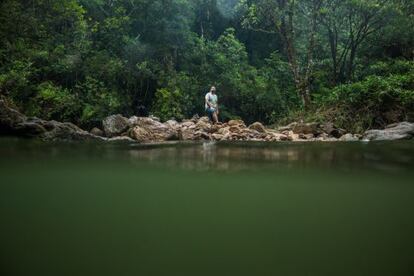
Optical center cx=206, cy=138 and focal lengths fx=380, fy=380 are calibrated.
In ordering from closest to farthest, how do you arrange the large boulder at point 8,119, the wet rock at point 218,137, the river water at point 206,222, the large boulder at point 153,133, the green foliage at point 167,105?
the river water at point 206,222 → the large boulder at point 8,119 → the large boulder at point 153,133 → the wet rock at point 218,137 → the green foliage at point 167,105

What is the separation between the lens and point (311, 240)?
1611 millimetres

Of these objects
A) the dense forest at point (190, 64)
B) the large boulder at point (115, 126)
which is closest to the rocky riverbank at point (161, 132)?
the large boulder at point (115, 126)

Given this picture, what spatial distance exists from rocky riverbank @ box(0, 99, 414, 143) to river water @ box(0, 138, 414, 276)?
4.71 m

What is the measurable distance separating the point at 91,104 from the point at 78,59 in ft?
5.80

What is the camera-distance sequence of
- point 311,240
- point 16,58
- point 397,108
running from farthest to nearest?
point 16,58
point 397,108
point 311,240

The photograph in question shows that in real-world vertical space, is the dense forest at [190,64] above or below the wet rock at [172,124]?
above

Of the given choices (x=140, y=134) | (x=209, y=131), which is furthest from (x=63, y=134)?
(x=209, y=131)

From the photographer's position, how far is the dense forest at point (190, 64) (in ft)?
35.8

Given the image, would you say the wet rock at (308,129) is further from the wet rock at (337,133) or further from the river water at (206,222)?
the river water at (206,222)

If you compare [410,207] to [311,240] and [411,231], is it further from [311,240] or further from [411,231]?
[311,240]

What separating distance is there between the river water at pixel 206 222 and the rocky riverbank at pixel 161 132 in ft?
15.4

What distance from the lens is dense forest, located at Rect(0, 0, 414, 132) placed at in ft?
35.8

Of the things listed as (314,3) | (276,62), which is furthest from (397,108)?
(276,62)

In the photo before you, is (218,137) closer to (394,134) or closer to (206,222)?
(394,134)
